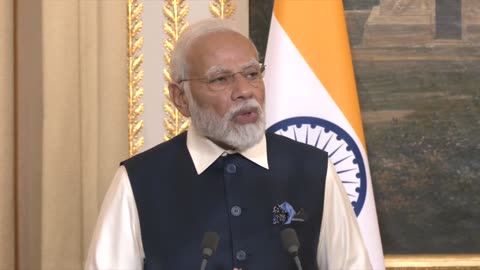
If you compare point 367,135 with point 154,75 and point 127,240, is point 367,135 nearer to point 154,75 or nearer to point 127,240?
point 154,75

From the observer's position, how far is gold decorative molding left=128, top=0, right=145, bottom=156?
13.6ft

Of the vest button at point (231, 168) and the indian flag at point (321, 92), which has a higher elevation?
the indian flag at point (321, 92)

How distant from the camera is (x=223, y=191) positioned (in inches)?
112

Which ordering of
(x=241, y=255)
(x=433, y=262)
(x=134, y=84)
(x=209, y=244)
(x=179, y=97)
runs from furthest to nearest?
(x=433, y=262) < (x=134, y=84) < (x=179, y=97) < (x=241, y=255) < (x=209, y=244)

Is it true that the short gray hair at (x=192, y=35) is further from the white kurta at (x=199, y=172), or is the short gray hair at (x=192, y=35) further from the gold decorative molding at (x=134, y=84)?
the gold decorative molding at (x=134, y=84)

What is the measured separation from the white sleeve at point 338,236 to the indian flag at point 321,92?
0.91 m

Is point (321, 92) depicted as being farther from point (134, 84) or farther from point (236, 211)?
point (236, 211)

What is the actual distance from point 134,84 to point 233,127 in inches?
60.0

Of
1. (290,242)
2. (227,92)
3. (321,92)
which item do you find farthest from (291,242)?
(321,92)

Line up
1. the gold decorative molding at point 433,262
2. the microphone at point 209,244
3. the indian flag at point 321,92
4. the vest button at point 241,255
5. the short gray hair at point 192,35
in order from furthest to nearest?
the gold decorative molding at point 433,262, the indian flag at point 321,92, the short gray hair at point 192,35, the vest button at point 241,255, the microphone at point 209,244

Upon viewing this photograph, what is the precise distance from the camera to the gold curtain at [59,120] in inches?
157

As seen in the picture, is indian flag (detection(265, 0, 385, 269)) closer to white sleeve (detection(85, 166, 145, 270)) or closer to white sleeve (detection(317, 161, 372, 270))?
white sleeve (detection(317, 161, 372, 270))

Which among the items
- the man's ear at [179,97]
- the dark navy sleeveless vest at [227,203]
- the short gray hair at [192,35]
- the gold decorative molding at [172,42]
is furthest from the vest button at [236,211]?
the gold decorative molding at [172,42]

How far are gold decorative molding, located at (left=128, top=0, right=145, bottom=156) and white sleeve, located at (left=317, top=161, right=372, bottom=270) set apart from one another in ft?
4.94
